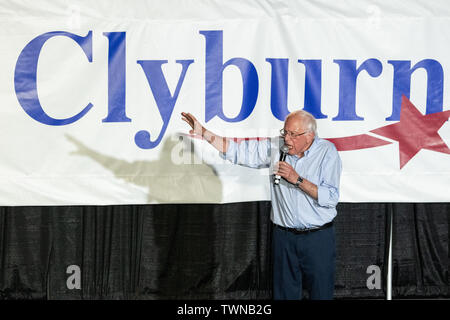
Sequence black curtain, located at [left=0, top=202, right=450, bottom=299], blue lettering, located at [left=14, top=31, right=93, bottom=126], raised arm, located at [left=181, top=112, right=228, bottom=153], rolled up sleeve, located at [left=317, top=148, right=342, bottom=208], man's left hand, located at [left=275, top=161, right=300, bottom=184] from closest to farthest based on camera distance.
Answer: man's left hand, located at [left=275, top=161, right=300, bottom=184], rolled up sleeve, located at [left=317, top=148, right=342, bottom=208], raised arm, located at [left=181, top=112, right=228, bottom=153], blue lettering, located at [left=14, top=31, right=93, bottom=126], black curtain, located at [left=0, top=202, right=450, bottom=299]

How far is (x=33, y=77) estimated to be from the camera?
9.74 ft

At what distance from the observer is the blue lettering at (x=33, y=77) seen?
2957mm

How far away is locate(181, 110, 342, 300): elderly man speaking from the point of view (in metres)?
2.60

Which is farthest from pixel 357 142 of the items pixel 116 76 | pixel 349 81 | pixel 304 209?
pixel 116 76

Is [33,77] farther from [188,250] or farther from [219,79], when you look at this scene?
[188,250]

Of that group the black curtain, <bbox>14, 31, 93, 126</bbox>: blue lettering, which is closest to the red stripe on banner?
the black curtain

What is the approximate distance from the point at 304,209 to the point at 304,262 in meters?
0.26

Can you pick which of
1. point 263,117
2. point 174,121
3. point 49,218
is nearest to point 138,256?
point 49,218

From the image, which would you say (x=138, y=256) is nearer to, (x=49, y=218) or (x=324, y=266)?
(x=49, y=218)

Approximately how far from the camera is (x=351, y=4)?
296 cm

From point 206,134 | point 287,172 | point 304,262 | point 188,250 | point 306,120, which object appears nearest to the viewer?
point 287,172

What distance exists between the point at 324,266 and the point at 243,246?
0.87 meters

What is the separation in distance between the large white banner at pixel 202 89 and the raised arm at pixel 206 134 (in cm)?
15

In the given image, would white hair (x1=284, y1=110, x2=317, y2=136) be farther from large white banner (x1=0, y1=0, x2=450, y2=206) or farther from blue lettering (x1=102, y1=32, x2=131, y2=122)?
blue lettering (x1=102, y1=32, x2=131, y2=122)
